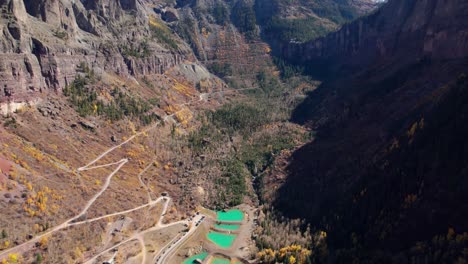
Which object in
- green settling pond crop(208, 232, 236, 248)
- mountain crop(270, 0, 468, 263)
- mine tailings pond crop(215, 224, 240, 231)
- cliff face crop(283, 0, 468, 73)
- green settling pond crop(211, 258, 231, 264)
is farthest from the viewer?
cliff face crop(283, 0, 468, 73)

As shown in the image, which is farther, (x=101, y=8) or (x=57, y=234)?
(x=101, y=8)

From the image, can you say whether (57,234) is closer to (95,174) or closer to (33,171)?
(33,171)

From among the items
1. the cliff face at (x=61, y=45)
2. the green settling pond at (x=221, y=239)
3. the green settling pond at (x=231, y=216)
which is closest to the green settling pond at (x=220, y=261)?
the green settling pond at (x=221, y=239)

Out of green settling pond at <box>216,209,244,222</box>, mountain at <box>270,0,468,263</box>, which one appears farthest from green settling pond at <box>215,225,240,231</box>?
mountain at <box>270,0,468,263</box>

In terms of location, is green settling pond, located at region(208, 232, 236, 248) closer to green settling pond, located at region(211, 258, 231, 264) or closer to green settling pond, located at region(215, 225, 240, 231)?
green settling pond, located at region(215, 225, 240, 231)

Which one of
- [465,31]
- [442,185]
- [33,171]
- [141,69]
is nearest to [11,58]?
[33,171]

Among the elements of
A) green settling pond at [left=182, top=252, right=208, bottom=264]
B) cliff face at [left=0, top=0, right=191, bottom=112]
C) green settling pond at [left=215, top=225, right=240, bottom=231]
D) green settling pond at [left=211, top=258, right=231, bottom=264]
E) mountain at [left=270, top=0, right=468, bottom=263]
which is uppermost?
cliff face at [left=0, top=0, right=191, bottom=112]
